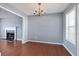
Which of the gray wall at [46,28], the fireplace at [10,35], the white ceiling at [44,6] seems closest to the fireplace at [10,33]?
the fireplace at [10,35]

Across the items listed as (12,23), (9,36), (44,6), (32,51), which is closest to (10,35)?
(9,36)

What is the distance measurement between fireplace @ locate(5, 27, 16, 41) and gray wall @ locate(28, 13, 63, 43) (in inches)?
85.1

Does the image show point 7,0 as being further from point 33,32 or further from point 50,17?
point 33,32

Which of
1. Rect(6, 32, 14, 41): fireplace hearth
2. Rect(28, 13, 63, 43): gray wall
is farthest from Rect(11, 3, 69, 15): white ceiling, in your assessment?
Rect(6, 32, 14, 41): fireplace hearth

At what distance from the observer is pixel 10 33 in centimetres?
1099

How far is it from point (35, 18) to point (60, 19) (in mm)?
2352

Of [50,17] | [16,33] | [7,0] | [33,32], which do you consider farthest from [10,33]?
[7,0]

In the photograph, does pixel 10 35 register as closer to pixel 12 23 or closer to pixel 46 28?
pixel 12 23

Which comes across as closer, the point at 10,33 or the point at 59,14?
the point at 59,14

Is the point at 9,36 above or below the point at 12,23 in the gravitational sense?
below

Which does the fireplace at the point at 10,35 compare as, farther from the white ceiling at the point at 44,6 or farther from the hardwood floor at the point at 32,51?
the white ceiling at the point at 44,6

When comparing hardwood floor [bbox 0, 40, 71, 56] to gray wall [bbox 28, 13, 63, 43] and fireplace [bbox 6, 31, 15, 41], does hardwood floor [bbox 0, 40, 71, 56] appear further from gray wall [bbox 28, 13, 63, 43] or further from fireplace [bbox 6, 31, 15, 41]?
fireplace [bbox 6, 31, 15, 41]

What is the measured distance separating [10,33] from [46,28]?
171 inches

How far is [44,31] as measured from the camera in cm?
889
